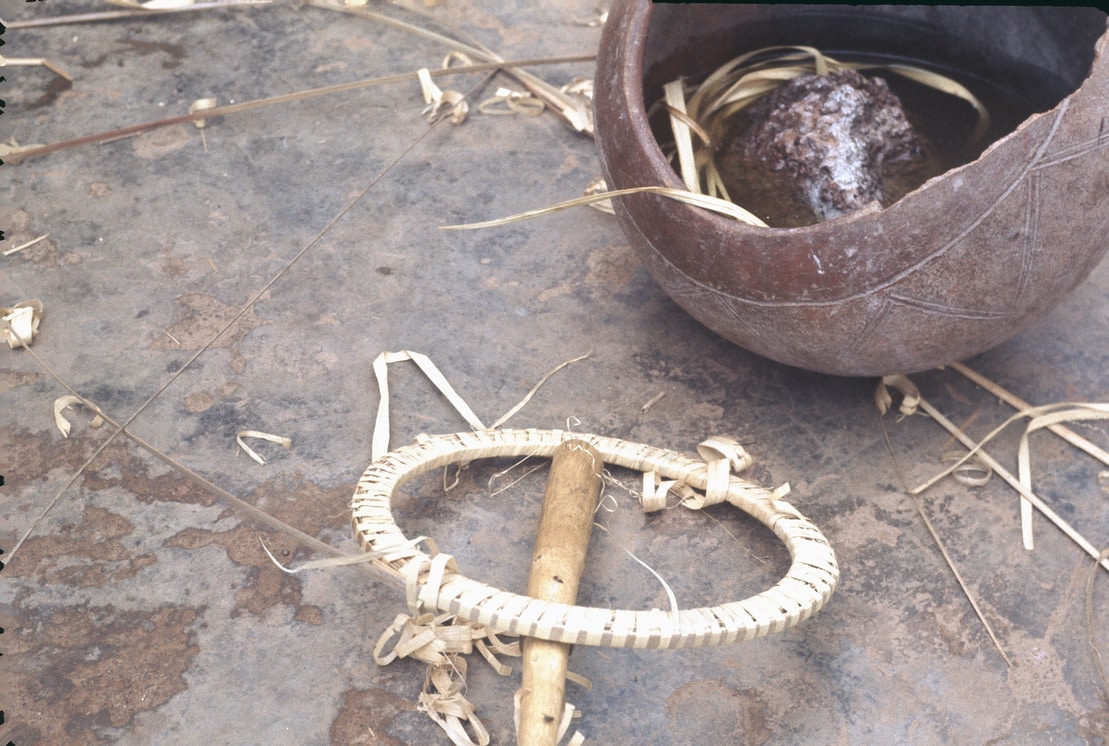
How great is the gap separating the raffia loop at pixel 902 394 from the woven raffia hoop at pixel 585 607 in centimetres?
44

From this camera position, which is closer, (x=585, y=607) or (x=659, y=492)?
(x=585, y=607)

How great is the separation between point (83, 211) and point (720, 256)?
1.69 metres

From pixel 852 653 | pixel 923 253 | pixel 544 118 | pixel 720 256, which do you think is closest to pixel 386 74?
pixel 544 118

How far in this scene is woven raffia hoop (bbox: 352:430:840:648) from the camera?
4.84 ft

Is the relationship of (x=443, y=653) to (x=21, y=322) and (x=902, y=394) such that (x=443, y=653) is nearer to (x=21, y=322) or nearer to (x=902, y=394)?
(x=902, y=394)

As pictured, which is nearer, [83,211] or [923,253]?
[923,253]

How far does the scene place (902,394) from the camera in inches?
88.6

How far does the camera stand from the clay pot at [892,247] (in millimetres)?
1695

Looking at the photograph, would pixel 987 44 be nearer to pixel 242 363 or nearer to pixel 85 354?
pixel 242 363

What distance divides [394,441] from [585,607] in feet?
2.32

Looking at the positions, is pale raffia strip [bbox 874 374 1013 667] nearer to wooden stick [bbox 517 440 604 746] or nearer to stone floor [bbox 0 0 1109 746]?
stone floor [bbox 0 0 1109 746]

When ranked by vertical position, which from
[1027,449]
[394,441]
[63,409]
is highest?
[1027,449]

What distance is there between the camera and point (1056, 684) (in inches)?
69.2

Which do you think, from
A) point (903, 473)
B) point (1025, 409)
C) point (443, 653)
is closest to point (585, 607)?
point (443, 653)
